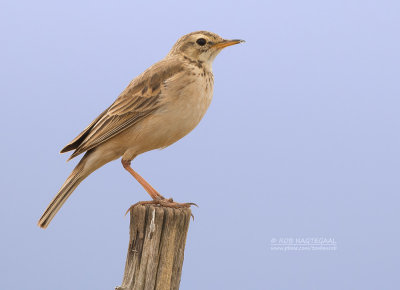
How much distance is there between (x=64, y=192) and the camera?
250 inches

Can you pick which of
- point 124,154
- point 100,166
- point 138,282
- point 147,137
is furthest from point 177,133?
point 138,282

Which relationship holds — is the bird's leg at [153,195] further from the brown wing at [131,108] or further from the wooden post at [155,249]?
the brown wing at [131,108]

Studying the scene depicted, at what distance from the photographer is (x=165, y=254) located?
5.35 meters

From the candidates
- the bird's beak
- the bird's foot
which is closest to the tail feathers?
the bird's foot

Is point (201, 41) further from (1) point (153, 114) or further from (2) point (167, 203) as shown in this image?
(2) point (167, 203)

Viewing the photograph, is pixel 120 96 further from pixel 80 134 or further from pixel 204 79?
pixel 204 79

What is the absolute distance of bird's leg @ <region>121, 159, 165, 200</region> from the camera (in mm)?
6148

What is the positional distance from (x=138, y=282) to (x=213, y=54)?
9.92 ft

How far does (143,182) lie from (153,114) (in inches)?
34.5

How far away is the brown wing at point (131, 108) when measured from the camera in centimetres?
627

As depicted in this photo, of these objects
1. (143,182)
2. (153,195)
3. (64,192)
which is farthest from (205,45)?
(64,192)

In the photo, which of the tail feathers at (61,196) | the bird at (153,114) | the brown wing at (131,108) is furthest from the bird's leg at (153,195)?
the tail feathers at (61,196)

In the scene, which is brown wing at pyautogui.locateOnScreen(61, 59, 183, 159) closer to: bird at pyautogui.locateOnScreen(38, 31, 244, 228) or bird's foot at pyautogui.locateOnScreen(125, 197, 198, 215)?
bird at pyautogui.locateOnScreen(38, 31, 244, 228)

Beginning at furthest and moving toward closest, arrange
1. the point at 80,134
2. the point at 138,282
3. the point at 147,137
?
the point at 80,134 < the point at 147,137 < the point at 138,282
